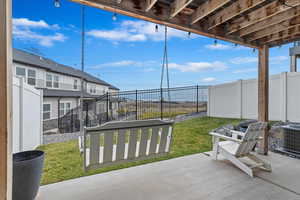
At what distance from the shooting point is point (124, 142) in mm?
2188

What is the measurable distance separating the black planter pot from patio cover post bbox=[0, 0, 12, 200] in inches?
28.5

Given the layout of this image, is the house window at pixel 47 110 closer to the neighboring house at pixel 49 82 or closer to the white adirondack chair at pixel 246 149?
the neighboring house at pixel 49 82

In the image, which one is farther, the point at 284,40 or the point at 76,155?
the point at 76,155

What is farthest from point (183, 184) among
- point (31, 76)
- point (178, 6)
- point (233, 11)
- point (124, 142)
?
point (31, 76)

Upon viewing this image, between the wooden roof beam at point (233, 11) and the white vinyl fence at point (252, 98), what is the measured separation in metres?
5.04

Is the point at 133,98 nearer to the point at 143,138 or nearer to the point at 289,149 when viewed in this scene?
the point at 143,138

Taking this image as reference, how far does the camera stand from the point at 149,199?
1940 mm

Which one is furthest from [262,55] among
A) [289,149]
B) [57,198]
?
[57,198]

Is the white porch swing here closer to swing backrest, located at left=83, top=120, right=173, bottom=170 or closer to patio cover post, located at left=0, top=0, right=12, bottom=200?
swing backrest, located at left=83, top=120, right=173, bottom=170

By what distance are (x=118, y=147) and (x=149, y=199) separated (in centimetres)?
76

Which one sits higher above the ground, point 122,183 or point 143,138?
point 143,138

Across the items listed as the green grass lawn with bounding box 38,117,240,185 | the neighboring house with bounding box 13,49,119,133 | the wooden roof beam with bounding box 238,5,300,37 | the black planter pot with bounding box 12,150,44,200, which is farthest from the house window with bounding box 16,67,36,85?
the wooden roof beam with bounding box 238,5,300,37

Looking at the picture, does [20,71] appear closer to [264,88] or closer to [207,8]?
[207,8]

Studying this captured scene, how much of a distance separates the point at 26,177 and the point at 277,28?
165 inches
